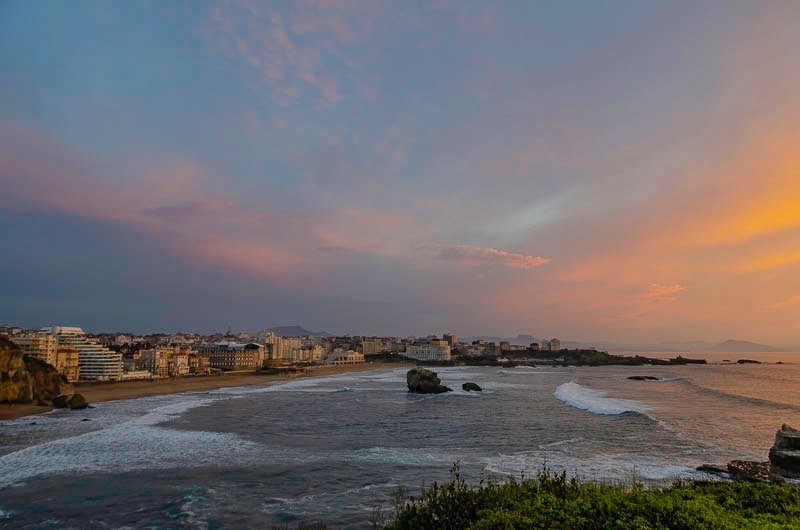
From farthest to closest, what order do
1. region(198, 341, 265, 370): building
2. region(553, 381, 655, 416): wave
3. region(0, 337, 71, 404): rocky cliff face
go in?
region(198, 341, 265, 370): building, region(0, 337, 71, 404): rocky cliff face, region(553, 381, 655, 416): wave

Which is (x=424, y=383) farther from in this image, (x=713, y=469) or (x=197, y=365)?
(x=197, y=365)

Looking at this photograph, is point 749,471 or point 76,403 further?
point 76,403

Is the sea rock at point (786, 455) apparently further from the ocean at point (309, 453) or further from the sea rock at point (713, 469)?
the ocean at point (309, 453)

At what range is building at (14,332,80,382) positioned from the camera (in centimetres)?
7962

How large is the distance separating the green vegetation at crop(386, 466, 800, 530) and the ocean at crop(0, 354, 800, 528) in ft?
18.1

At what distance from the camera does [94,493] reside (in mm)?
17422

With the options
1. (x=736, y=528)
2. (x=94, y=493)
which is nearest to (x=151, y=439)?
(x=94, y=493)

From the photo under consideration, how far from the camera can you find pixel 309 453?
24.8m

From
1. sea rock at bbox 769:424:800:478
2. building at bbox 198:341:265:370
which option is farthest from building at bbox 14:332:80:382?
sea rock at bbox 769:424:800:478

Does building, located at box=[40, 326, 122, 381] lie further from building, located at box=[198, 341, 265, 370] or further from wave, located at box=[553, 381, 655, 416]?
wave, located at box=[553, 381, 655, 416]

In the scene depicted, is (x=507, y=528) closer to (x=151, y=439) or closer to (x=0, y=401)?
(x=151, y=439)

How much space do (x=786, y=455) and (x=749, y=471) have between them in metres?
1.88

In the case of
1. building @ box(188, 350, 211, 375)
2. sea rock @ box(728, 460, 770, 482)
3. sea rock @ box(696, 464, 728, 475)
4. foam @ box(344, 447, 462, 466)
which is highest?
sea rock @ box(728, 460, 770, 482)

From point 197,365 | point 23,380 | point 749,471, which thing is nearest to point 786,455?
point 749,471
